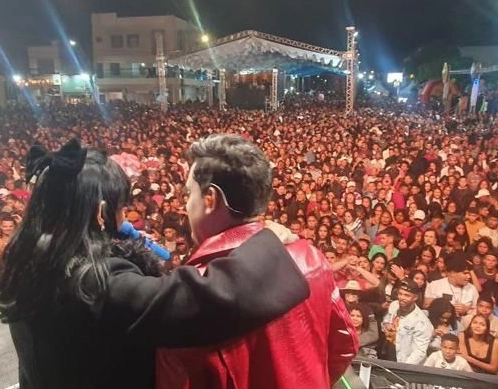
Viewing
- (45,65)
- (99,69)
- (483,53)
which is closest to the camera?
(99,69)

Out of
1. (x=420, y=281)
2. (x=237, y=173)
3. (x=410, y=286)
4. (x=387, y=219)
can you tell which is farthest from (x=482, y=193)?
(x=237, y=173)

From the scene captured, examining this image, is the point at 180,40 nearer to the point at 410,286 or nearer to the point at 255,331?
the point at 410,286

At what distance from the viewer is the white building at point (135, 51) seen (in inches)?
1174

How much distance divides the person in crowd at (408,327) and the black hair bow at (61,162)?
2830mm

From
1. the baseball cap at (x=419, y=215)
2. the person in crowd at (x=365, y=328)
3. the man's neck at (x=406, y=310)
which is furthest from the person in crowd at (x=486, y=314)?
the baseball cap at (x=419, y=215)

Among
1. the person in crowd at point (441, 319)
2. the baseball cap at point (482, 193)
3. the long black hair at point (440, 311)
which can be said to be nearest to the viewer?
the person in crowd at point (441, 319)

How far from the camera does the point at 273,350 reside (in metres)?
0.95

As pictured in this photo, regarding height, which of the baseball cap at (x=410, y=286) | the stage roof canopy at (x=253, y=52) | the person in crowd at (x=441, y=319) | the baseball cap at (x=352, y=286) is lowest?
A: the person in crowd at (x=441, y=319)

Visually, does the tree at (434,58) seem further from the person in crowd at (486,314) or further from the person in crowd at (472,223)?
the person in crowd at (486,314)

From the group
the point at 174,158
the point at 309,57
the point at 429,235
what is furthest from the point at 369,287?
the point at 309,57

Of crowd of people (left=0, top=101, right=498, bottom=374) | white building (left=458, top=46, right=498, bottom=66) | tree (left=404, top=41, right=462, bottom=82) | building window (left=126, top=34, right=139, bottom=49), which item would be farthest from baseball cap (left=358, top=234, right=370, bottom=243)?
white building (left=458, top=46, right=498, bottom=66)

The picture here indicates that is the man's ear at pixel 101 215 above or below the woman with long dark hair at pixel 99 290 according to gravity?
above

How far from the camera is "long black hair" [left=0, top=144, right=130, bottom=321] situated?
0.92 metres

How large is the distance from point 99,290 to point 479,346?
288cm
